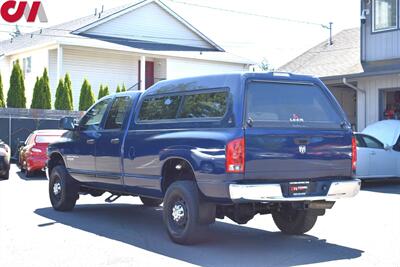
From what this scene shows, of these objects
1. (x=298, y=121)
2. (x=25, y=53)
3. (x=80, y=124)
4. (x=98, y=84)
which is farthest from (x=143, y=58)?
(x=298, y=121)

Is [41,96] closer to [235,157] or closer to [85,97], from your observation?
[85,97]

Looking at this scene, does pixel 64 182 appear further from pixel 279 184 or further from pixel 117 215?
pixel 279 184

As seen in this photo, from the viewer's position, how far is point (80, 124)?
10.9 m

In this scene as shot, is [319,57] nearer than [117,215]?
No

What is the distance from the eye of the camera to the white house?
3284 cm

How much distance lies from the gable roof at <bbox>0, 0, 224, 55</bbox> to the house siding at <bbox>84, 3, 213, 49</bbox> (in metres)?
0.31

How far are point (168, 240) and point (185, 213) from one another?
2.17 feet

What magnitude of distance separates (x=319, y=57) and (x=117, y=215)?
16414mm

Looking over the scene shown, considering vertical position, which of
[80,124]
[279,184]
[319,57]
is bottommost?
[279,184]

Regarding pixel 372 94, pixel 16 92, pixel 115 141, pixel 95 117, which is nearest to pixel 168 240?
pixel 115 141

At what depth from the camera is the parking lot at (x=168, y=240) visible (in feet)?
24.0

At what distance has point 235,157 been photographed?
7410 mm

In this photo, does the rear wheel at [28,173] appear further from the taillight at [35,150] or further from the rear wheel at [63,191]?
the rear wheel at [63,191]

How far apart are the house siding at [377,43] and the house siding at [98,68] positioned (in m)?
16.9
